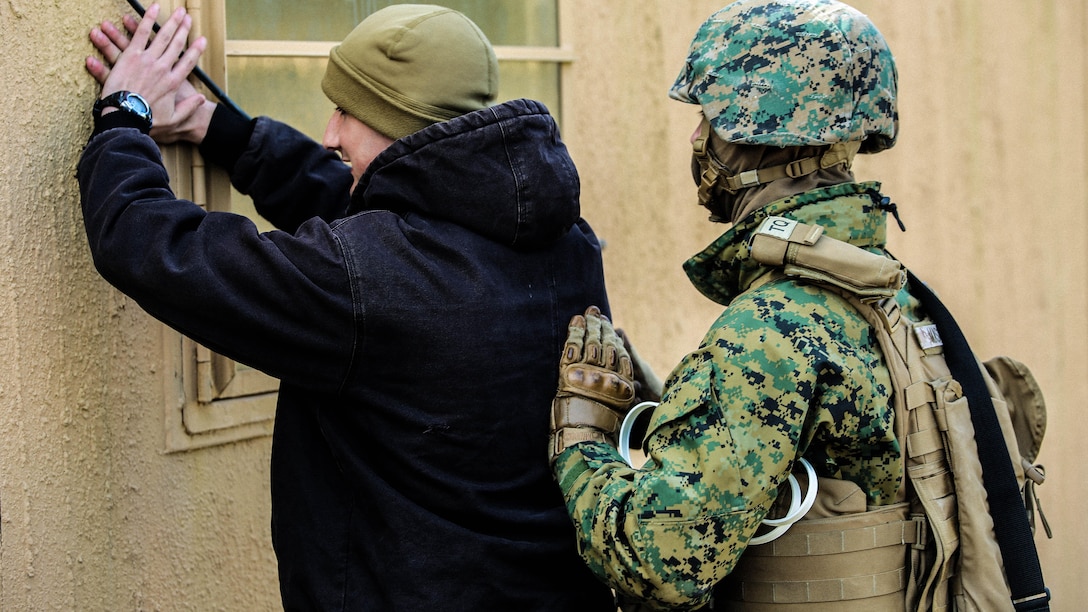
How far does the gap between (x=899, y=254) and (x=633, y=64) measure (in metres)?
1.39

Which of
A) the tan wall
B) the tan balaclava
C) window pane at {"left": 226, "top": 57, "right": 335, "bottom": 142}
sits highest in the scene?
the tan balaclava

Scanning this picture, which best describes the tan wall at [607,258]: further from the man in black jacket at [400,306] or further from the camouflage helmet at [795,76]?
the camouflage helmet at [795,76]

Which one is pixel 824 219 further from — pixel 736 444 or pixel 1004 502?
pixel 1004 502

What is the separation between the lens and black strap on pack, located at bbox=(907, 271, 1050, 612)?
6.48ft

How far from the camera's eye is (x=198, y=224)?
6.27ft

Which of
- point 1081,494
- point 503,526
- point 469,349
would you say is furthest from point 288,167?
point 1081,494

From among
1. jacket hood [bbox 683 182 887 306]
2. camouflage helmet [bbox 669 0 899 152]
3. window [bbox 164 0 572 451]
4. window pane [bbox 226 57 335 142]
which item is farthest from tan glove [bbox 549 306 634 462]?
window pane [bbox 226 57 335 142]

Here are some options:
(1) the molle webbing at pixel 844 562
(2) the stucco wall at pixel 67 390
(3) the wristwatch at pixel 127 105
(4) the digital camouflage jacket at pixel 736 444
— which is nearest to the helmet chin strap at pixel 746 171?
(4) the digital camouflage jacket at pixel 736 444

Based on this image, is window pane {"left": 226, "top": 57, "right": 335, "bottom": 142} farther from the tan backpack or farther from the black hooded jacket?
the tan backpack

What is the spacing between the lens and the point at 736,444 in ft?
5.98

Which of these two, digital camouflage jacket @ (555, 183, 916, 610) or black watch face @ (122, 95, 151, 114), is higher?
black watch face @ (122, 95, 151, 114)

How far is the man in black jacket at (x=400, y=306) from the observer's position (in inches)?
73.2

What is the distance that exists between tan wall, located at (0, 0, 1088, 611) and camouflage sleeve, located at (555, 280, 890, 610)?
1.04 metres

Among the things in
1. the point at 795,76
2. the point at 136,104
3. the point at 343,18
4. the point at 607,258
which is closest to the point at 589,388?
the point at 795,76
